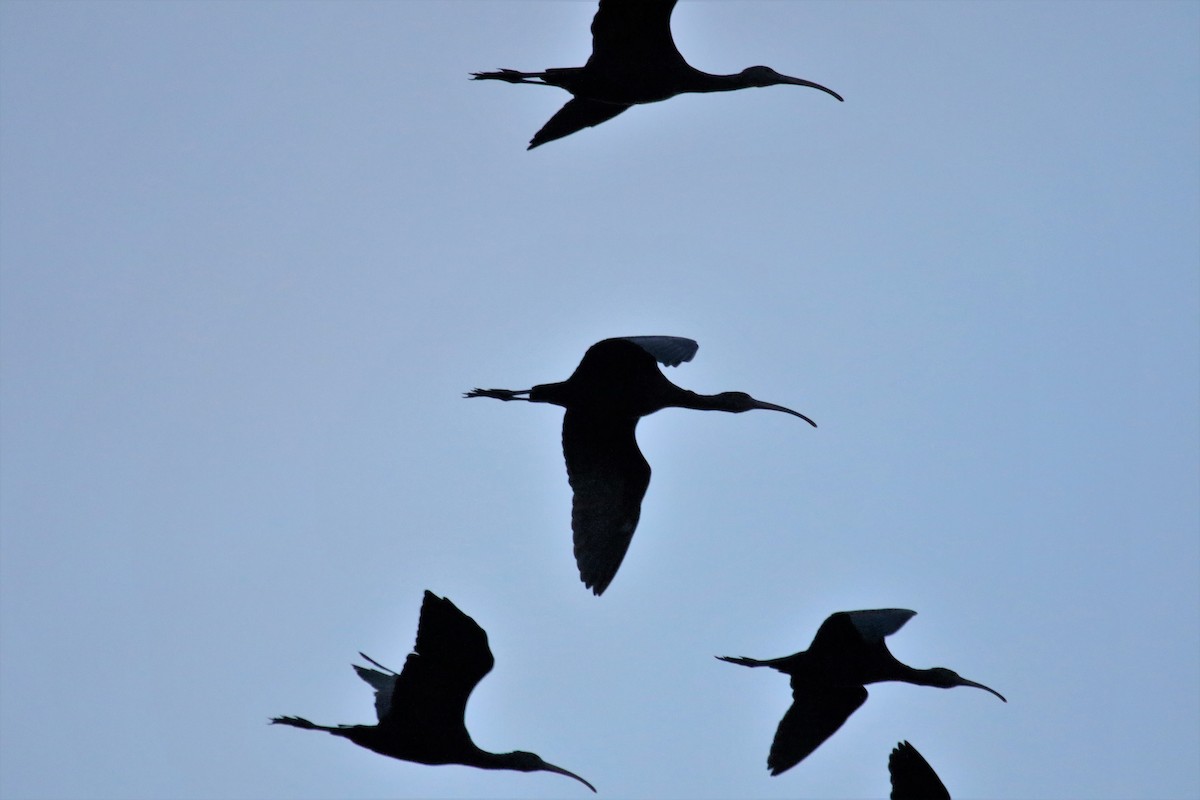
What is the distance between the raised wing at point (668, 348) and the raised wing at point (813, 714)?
3.85 m

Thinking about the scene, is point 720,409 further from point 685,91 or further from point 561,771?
point 561,771

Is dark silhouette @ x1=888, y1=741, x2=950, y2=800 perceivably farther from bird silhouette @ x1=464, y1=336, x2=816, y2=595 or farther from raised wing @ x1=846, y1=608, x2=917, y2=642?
bird silhouette @ x1=464, y1=336, x2=816, y2=595

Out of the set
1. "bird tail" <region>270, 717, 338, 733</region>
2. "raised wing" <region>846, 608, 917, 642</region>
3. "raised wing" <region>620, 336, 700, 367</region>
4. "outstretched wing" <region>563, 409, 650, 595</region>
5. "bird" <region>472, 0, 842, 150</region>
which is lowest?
"bird tail" <region>270, 717, 338, 733</region>

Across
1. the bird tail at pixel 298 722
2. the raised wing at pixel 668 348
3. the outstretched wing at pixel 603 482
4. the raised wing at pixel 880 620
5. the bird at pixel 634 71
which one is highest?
the bird at pixel 634 71

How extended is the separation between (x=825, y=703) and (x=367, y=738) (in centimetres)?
495

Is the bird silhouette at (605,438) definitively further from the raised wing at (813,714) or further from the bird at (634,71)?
the bird at (634,71)

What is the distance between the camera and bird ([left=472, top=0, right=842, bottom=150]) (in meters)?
17.2

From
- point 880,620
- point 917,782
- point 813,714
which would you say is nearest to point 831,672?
point 813,714

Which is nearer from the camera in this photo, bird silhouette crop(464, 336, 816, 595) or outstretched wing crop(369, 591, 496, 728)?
outstretched wing crop(369, 591, 496, 728)

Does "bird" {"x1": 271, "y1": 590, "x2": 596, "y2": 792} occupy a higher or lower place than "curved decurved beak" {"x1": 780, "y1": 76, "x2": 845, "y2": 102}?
lower

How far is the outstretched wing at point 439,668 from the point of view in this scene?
1470cm

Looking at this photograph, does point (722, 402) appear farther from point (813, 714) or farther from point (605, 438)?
point (813, 714)

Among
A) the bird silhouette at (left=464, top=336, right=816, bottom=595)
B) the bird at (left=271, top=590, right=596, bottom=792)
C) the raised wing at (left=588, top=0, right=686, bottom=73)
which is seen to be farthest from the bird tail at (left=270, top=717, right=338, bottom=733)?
the raised wing at (left=588, top=0, right=686, bottom=73)

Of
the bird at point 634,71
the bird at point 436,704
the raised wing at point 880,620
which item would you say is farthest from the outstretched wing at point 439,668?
the bird at point 634,71
